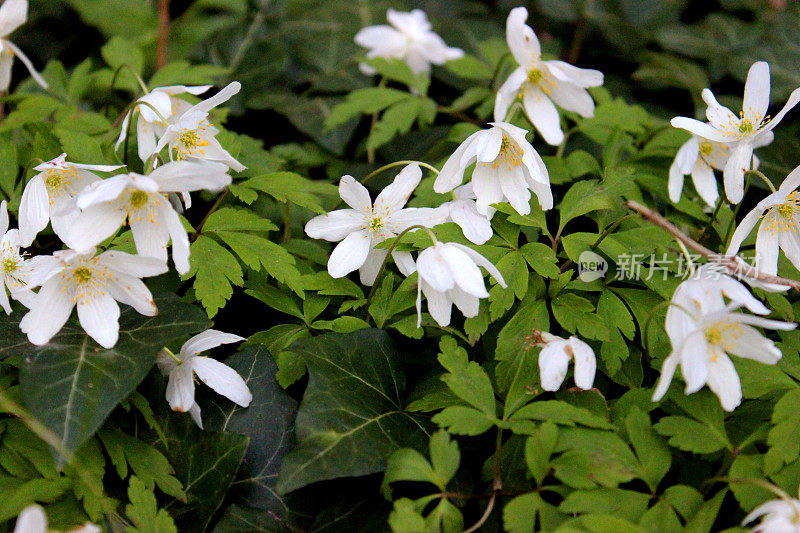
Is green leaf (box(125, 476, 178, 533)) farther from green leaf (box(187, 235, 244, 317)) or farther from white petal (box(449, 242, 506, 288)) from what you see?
white petal (box(449, 242, 506, 288))

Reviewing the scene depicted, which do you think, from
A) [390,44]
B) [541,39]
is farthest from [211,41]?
[541,39]

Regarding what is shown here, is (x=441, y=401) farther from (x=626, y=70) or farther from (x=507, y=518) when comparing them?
(x=626, y=70)

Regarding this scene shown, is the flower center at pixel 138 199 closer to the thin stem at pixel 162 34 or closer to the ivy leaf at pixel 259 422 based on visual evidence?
the ivy leaf at pixel 259 422

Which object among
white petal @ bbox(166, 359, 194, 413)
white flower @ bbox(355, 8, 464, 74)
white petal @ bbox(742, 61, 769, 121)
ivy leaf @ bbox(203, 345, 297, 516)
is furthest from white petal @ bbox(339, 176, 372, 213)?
white flower @ bbox(355, 8, 464, 74)

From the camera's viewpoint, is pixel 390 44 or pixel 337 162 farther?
pixel 390 44

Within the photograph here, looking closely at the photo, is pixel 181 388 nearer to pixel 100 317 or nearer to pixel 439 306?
pixel 100 317

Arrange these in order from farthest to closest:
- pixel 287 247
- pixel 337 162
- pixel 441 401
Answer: pixel 337 162
pixel 287 247
pixel 441 401

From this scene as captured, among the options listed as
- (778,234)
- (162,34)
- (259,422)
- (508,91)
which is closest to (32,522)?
(259,422)
